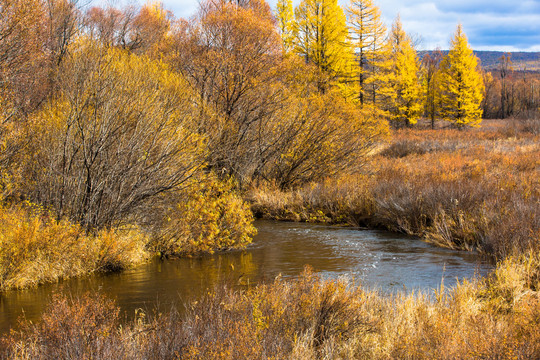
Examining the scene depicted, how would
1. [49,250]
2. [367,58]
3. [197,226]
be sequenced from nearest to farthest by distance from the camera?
[49,250], [197,226], [367,58]

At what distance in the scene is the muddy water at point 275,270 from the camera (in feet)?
25.6

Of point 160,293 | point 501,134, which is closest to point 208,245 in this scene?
point 160,293

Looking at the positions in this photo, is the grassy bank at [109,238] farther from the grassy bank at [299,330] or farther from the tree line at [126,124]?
the grassy bank at [299,330]

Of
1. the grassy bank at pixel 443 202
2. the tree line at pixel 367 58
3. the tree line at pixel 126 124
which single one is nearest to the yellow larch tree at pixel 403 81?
the tree line at pixel 367 58

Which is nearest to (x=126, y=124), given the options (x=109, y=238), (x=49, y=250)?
(x=109, y=238)

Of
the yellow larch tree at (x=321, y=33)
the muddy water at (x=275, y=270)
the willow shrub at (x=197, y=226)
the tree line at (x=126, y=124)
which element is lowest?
the muddy water at (x=275, y=270)

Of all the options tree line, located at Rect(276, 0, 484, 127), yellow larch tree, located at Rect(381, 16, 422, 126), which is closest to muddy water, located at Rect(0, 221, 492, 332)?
tree line, located at Rect(276, 0, 484, 127)

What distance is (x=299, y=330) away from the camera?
504 cm

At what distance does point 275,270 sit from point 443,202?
5488 mm

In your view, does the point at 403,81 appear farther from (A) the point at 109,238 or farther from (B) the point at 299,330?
(B) the point at 299,330

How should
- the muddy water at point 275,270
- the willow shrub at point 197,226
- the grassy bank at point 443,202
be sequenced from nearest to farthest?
the muddy water at point 275,270 < the grassy bank at point 443,202 < the willow shrub at point 197,226

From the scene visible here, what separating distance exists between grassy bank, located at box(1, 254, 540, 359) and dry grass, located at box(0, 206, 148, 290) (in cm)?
281

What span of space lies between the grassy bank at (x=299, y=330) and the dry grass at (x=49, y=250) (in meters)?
2.81

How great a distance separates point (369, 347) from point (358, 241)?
7.76m
